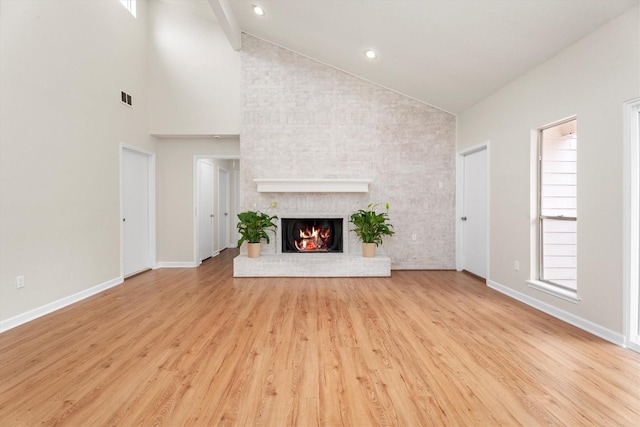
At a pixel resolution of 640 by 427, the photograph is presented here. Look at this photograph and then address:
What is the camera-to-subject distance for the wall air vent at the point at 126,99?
4.52 metres

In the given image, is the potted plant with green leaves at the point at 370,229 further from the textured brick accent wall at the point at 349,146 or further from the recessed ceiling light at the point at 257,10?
the recessed ceiling light at the point at 257,10

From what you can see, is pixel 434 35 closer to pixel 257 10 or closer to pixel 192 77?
pixel 257 10

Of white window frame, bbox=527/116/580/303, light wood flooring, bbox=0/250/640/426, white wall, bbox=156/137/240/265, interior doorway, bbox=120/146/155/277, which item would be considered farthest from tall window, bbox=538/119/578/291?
interior doorway, bbox=120/146/155/277

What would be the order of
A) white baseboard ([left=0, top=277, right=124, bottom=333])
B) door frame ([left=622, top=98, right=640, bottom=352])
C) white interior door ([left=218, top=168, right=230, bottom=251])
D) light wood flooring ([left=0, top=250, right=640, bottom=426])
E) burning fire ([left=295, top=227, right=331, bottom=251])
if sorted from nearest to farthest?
light wood flooring ([left=0, top=250, right=640, bottom=426])
door frame ([left=622, top=98, right=640, bottom=352])
white baseboard ([left=0, top=277, right=124, bottom=333])
burning fire ([left=295, top=227, right=331, bottom=251])
white interior door ([left=218, top=168, right=230, bottom=251])

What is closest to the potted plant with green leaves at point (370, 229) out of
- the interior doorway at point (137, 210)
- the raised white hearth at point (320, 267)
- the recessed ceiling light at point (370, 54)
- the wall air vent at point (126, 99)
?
the raised white hearth at point (320, 267)

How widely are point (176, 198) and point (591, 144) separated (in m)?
5.68

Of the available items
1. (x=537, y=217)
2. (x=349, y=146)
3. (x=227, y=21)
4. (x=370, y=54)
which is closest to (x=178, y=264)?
(x=349, y=146)

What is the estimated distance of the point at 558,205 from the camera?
329 cm

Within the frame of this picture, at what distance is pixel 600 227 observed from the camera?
2623mm

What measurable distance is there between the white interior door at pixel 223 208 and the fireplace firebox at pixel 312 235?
2.63 metres

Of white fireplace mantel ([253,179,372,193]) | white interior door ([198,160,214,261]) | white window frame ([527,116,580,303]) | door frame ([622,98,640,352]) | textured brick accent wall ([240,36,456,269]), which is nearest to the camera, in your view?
door frame ([622,98,640,352])

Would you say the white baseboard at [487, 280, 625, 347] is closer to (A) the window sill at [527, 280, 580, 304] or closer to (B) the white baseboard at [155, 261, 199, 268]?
(A) the window sill at [527, 280, 580, 304]

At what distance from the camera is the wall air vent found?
452 cm

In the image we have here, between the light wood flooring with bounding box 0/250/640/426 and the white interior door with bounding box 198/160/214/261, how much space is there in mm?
2511
